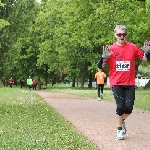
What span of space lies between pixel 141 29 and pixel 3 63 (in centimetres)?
3132

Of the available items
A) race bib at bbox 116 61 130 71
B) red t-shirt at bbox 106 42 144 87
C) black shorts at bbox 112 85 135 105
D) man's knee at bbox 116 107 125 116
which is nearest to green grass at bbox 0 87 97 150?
man's knee at bbox 116 107 125 116

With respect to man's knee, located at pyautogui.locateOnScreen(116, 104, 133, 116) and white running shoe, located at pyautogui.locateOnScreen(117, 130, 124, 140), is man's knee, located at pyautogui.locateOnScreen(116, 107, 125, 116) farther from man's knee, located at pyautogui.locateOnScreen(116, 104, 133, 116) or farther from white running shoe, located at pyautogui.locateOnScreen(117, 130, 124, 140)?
white running shoe, located at pyautogui.locateOnScreen(117, 130, 124, 140)

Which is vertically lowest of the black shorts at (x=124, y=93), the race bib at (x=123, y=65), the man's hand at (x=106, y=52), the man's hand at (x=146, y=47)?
the black shorts at (x=124, y=93)

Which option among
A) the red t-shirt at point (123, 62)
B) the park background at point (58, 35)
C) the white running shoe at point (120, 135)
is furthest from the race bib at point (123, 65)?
the park background at point (58, 35)

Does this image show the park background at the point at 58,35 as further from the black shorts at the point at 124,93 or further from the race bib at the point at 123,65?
the race bib at the point at 123,65

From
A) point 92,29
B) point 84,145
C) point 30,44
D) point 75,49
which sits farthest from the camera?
point 30,44

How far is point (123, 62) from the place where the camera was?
8898 millimetres

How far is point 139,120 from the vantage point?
12.8 metres

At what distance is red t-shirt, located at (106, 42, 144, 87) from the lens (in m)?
8.90

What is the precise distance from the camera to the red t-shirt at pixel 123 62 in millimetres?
8898

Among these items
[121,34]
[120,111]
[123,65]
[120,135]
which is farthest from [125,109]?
[121,34]

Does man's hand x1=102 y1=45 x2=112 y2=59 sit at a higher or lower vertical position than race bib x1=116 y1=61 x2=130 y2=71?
higher

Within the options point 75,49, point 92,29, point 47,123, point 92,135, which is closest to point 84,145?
point 92,135

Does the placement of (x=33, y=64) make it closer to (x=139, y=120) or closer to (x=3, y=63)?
(x=3, y=63)
